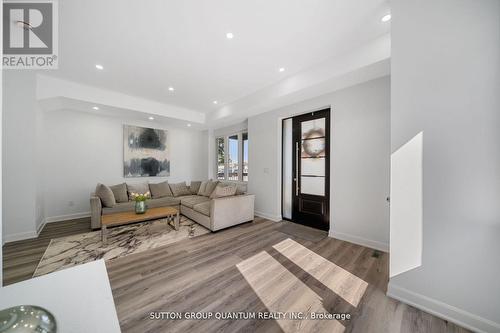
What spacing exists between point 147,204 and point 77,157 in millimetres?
2071

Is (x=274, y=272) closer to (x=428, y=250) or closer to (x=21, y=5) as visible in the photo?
(x=428, y=250)

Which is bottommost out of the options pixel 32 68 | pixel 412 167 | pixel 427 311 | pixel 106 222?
pixel 427 311

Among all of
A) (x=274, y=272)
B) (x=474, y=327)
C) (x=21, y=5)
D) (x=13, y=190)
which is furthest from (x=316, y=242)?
(x=13, y=190)

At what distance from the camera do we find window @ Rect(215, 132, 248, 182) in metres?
5.62

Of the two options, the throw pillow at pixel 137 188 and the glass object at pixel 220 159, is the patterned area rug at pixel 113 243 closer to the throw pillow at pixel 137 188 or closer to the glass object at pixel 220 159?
the throw pillow at pixel 137 188

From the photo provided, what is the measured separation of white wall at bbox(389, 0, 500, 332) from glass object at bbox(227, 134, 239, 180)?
4534 mm

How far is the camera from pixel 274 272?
88.6 inches

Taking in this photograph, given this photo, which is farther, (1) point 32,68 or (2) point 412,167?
(1) point 32,68

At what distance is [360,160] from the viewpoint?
3.02 m

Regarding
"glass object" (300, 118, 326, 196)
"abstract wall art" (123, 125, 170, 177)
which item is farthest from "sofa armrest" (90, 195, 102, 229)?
"glass object" (300, 118, 326, 196)

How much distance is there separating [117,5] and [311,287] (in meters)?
3.72

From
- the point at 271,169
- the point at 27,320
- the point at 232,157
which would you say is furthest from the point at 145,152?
the point at 27,320

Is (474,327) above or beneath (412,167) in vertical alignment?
beneath

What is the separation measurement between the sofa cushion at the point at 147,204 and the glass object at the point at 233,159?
6.19ft
